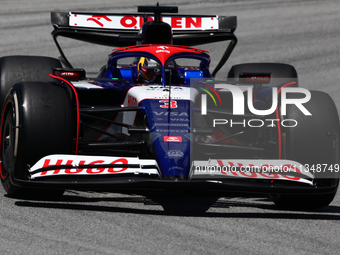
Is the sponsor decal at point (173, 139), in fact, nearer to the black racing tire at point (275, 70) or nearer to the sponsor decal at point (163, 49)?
the sponsor decal at point (163, 49)

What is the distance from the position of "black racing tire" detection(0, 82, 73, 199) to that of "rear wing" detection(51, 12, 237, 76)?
12.1ft

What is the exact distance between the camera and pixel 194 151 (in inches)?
212

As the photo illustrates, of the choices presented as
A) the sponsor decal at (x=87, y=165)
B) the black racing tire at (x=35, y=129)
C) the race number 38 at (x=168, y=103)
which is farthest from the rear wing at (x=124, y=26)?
the sponsor decal at (x=87, y=165)

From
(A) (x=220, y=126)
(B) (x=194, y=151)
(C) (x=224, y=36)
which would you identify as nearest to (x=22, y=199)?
(B) (x=194, y=151)

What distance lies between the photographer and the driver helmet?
718 centimetres

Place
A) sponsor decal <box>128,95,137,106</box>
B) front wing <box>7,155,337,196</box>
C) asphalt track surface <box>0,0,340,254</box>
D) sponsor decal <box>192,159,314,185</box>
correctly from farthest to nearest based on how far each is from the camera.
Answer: sponsor decal <box>128,95,137,106</box> < sponsor decal <box>192,159,314,185</box> < front wing <box>7,155,337,196</box> < asphalt track surface <box>0,0,340,254</box>

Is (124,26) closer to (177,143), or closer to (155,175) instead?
(177,143)

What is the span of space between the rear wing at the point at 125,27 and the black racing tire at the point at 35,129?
370cm

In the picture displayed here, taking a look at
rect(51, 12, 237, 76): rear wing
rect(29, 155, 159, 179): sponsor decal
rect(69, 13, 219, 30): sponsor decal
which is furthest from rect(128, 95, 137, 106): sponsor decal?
rect(69, 13, 219, 30): sponsor decal

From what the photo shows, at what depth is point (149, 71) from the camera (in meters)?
7.29

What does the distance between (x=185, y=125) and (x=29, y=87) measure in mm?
1355

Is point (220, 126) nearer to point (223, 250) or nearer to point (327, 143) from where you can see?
point (327, 143)

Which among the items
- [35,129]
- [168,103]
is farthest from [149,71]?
[35,129]

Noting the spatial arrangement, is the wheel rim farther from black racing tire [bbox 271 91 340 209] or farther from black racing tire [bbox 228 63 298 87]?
black racing tire [bbox 228 63 298 87]
